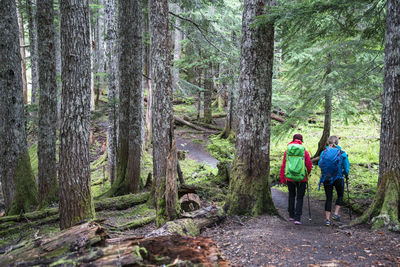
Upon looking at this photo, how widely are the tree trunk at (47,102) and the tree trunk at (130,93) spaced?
1970mm

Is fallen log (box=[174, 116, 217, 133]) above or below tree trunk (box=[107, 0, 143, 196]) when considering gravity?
below

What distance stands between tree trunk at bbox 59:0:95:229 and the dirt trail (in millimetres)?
2624

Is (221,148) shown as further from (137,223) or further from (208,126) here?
(137,223)

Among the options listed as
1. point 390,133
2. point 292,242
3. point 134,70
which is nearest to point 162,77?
point 134,70

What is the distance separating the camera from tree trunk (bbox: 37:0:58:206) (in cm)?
882

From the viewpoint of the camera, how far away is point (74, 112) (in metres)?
5.52

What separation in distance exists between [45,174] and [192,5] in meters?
8.36

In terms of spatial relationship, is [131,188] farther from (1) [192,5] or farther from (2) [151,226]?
(1) [192,5]

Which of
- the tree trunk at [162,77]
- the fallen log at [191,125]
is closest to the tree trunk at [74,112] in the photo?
the tree trunk at [162,77]

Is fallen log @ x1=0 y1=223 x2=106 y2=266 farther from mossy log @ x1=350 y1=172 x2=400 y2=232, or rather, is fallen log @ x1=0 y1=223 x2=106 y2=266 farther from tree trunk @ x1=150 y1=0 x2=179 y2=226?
mossy log @ x1=350 y1=172 x2=400 y2=232

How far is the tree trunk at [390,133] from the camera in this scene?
5605 mm

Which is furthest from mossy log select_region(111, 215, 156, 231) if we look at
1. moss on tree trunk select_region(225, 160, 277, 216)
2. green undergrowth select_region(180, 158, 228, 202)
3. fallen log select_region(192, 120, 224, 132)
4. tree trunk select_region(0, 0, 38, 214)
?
fallen log select_region(192, 120, 224, 132)

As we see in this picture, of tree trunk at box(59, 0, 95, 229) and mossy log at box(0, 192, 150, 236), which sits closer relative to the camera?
tree trunk at box(59, 0, 95, 229)

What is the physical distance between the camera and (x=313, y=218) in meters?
7.72
